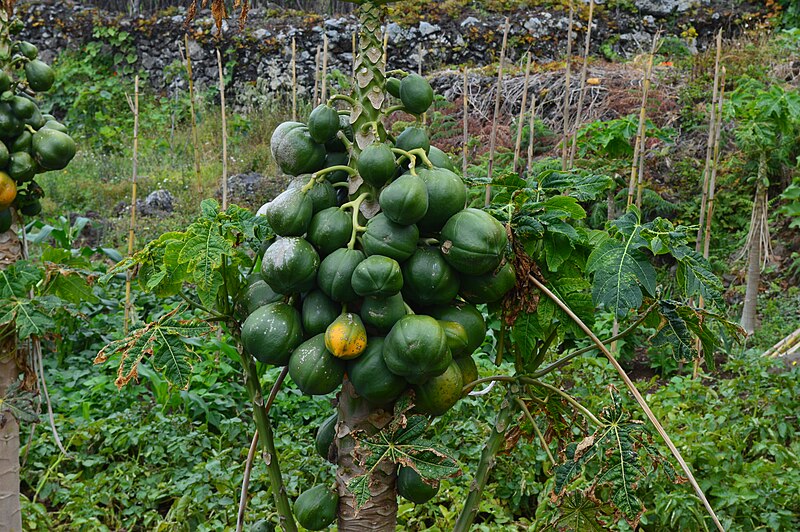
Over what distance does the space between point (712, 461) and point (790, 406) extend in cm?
103

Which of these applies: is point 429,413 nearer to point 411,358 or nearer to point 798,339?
point 411,358

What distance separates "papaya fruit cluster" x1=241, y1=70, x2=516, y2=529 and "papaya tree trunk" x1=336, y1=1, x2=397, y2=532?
25 mm

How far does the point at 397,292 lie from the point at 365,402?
0.87ft

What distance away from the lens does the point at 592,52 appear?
12.2 m

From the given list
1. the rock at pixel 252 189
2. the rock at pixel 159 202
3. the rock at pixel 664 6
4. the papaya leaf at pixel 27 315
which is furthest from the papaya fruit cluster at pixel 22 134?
the rock at pixel 664 6

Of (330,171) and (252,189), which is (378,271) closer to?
(330,171)

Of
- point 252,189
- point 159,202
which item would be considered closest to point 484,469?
point 252,189

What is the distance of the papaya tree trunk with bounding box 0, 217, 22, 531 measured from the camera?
2.42 metres

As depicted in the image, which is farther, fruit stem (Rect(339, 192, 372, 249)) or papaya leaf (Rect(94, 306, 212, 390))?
papaya leaf (Rect(94, 306, 212, 390))

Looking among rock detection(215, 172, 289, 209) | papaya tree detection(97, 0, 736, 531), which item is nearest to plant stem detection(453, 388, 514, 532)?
papaya tree detection(97, 0, 736, 531)

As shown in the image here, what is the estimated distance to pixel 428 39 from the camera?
12508mm

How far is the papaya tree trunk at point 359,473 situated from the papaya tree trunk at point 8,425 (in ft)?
4.83

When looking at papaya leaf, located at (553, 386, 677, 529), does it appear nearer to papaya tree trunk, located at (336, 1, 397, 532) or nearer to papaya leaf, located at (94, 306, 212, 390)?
papaya tree trunk, located at (336, 1, 397, 532)

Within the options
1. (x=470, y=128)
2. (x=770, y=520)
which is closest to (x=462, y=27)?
(x=470, y=128)
